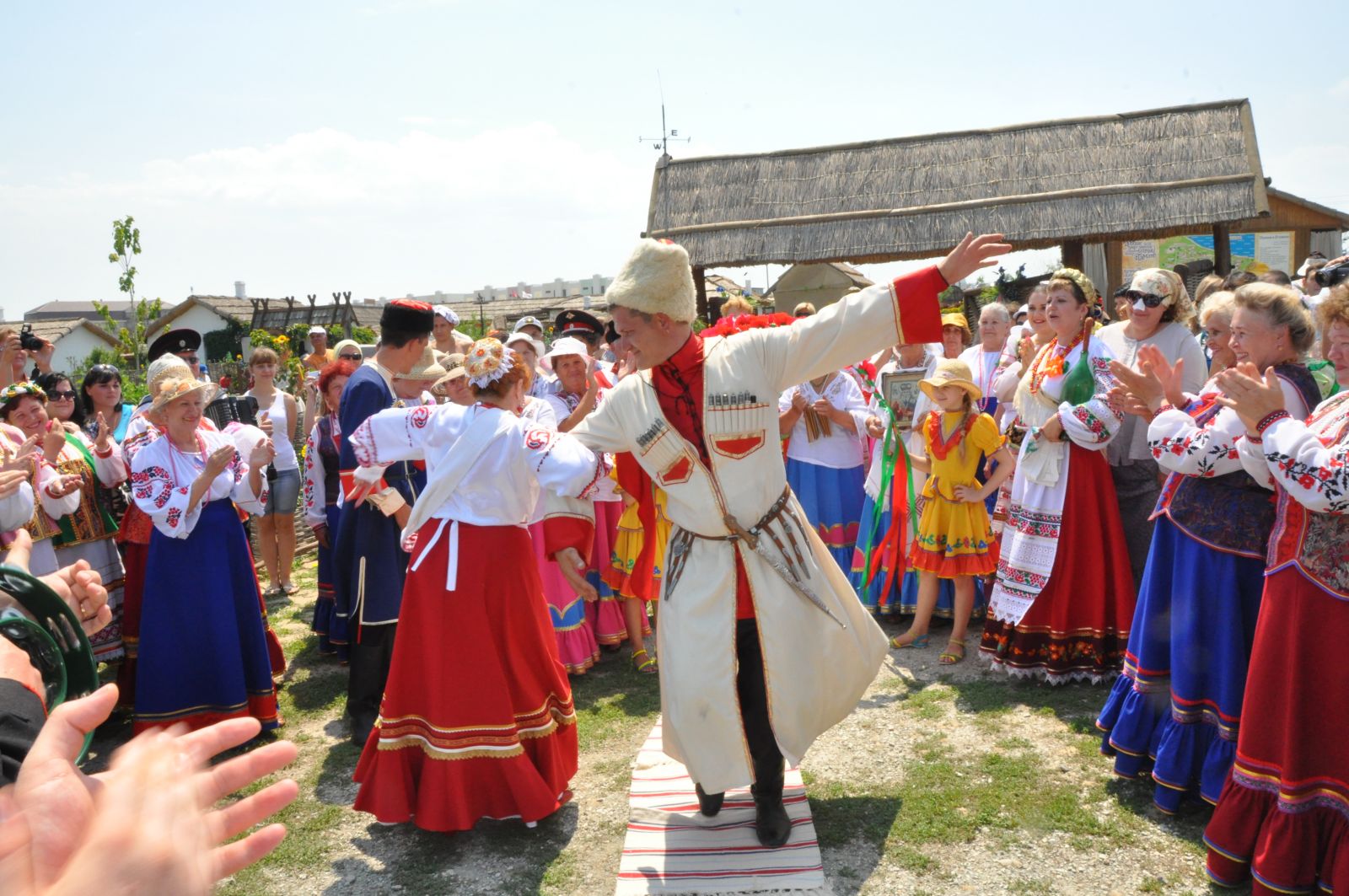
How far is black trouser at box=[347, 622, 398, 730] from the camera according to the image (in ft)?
17.2

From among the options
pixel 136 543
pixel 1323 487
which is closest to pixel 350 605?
pixel 136 543

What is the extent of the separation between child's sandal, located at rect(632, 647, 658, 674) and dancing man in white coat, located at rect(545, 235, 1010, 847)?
233 cm

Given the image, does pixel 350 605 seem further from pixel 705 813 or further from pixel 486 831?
pixel 705 813

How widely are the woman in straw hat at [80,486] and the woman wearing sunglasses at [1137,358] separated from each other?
223 inches

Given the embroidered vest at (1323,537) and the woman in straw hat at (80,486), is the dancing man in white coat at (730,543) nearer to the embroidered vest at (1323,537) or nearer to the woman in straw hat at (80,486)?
the embroidered vest at (1323,537)

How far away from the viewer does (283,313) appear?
38.6 metres

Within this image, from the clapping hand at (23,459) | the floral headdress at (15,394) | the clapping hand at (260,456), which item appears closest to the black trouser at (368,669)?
the clapping hand at (260,456)

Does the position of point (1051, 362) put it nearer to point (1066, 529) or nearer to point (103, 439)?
point (1066, 529)

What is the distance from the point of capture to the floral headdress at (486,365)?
13.5 ft

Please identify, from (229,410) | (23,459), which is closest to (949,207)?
(229,410)

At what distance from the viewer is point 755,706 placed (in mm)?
3883

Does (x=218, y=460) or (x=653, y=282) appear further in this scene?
(x=218, y=460)

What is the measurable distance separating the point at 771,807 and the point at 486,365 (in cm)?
219

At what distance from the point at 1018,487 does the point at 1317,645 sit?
2319 millimetres
